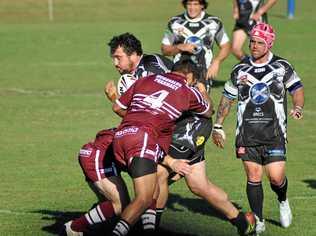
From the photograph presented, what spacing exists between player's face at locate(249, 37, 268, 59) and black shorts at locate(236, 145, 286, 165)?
0.92m

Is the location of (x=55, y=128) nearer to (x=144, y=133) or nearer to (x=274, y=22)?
(x=144, y=133)

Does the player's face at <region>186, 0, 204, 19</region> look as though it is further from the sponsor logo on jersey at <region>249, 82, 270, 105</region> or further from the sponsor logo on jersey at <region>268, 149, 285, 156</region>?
the sponsor logo on jersey at <region>268, 149, 285, 156</region>

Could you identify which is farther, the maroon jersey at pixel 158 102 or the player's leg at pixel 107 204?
the player's leg at pixel 107 204

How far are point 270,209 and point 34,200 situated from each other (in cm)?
265

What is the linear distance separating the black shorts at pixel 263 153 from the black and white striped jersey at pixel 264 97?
0.19 feet

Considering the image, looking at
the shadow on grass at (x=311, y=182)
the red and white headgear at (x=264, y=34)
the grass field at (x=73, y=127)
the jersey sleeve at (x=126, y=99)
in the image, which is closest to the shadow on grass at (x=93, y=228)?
the grass field at (x=73, y=127)

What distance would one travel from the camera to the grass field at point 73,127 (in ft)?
36.8

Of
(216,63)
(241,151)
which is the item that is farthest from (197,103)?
(216,63)

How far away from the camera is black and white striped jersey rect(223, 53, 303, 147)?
1052 cm

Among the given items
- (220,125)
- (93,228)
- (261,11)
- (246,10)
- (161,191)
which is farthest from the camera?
(246,10)

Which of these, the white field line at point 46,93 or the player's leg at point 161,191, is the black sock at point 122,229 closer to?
the player's leg at point 161,191

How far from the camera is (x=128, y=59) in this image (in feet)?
33.0

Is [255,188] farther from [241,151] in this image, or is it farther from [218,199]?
[218,199]

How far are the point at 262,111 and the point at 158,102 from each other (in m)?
1.75
